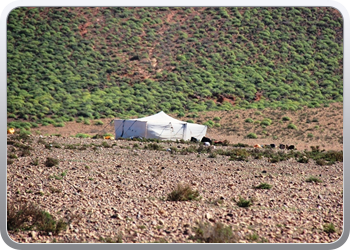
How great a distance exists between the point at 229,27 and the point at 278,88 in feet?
40.7

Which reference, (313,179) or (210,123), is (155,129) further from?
(313,179)

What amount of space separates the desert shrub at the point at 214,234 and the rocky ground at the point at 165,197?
0.14 metres

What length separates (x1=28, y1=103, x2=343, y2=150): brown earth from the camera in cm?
3120

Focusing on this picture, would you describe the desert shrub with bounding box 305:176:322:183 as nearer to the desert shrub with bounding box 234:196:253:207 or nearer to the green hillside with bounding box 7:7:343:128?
the desert shrub with bounding box 234:196:253:207

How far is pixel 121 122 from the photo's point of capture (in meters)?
26.2

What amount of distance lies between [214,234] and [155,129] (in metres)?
18.5

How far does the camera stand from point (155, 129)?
83.6 ft

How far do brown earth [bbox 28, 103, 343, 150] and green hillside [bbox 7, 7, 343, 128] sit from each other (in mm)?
2134

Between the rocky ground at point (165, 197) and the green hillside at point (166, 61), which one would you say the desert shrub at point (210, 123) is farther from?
the rocky ground at point (165, 197)

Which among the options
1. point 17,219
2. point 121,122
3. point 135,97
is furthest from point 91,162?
point 135,97

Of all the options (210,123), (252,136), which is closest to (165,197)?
(252,136)

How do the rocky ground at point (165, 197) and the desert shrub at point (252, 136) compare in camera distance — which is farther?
the desert shrub at point (252, 136)

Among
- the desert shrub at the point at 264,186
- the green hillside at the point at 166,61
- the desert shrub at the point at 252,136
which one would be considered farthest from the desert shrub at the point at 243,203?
the green hillside at the point at 166,61

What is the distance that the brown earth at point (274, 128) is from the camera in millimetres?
31203
